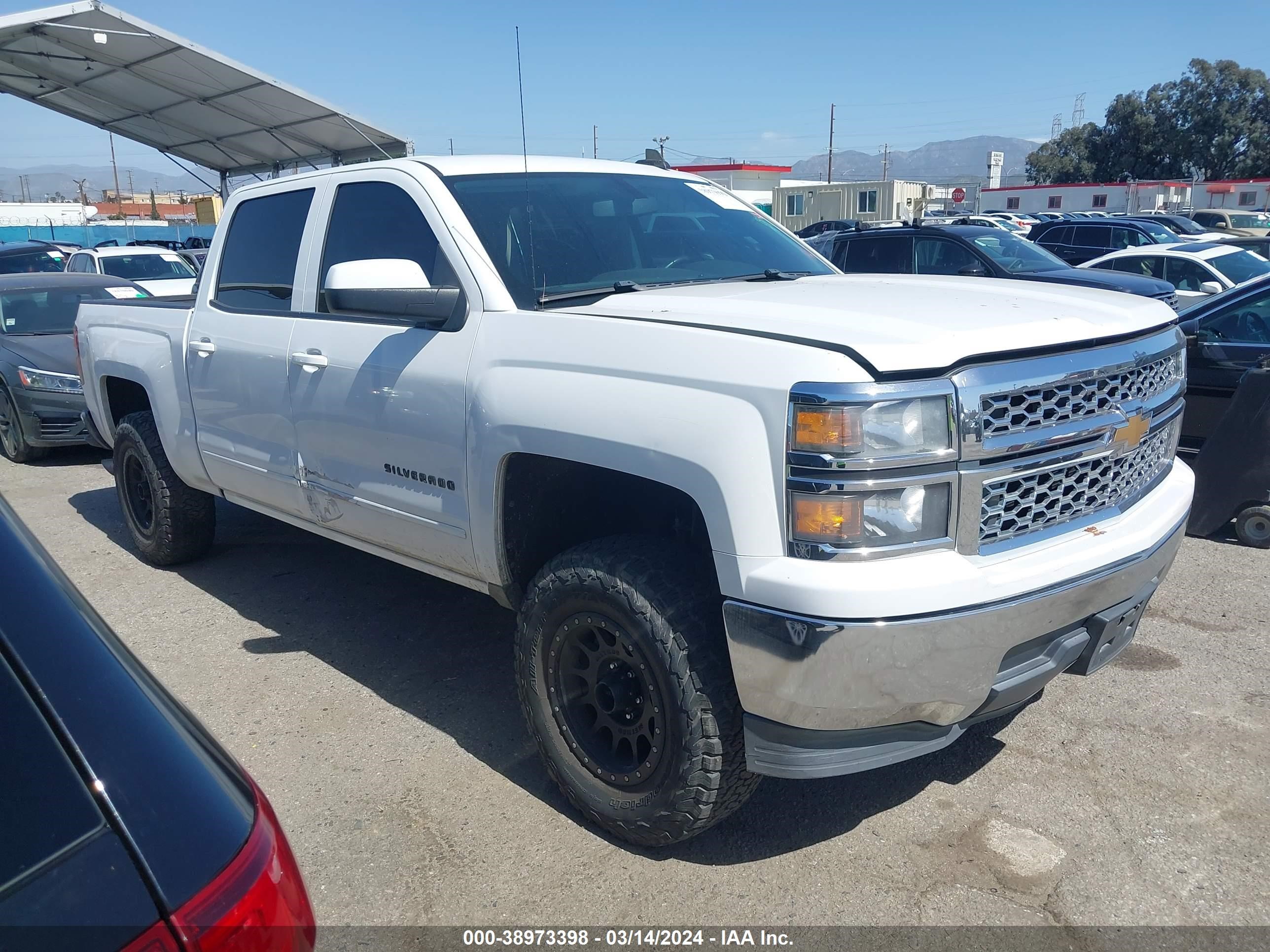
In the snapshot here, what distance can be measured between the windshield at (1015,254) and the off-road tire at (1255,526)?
513 cm

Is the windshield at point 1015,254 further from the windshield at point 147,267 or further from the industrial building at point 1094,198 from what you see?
the industrial building at point 1094,198

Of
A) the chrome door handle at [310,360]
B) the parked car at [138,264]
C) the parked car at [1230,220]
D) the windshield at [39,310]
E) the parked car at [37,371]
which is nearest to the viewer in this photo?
the chrome door handle at [310,360]

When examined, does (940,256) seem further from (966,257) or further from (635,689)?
(635,689)

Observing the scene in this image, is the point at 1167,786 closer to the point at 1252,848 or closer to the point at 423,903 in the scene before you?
the point at 1252,848

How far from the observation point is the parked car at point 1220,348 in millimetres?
Result: 5910

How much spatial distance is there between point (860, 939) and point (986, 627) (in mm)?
902

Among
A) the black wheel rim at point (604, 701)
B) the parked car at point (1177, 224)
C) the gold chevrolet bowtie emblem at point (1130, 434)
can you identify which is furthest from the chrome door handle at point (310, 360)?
the parked car at point (1177, 224)

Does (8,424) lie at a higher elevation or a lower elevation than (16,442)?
higher

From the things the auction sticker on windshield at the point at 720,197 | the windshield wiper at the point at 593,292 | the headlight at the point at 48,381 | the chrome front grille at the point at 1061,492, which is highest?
the auction sticker on windshield at the point at 720,197

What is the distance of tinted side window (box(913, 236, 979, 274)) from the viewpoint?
34.3 ft

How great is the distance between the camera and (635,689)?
293 centimetres

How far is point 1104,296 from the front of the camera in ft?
10.5

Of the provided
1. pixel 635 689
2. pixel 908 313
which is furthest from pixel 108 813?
pixel 908 313

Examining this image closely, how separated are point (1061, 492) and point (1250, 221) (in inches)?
1398
